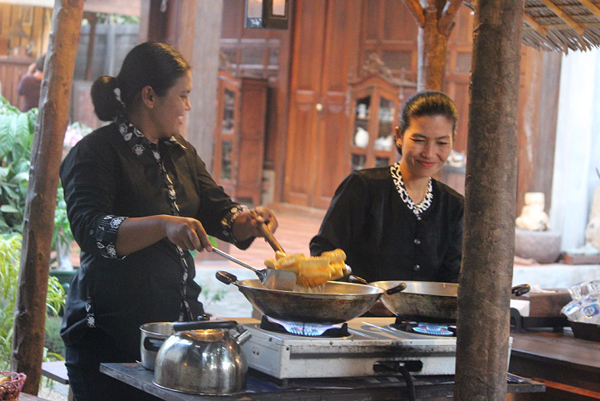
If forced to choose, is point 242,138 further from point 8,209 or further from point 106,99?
point 106,99

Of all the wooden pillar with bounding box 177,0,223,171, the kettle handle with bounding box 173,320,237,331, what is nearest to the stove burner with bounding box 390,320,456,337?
the kettle handle with bounding box 173,320,237,331

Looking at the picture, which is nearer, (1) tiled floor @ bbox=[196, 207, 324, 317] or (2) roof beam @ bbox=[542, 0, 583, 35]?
(2) roof beam @ bbox=[542, 0, 583, 35]

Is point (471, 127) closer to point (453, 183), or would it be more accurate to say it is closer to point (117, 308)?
point (117, 308)

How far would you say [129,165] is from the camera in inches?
97.3

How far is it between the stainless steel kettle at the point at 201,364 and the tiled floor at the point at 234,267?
4.88 meters

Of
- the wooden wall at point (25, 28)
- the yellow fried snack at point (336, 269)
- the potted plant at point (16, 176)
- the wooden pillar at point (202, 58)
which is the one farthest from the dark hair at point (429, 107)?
the wooden wall at point (25, 28)

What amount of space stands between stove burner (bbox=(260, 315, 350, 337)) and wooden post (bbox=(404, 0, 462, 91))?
231 cm

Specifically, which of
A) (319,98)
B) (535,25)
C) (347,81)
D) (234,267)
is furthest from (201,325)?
(319,98)

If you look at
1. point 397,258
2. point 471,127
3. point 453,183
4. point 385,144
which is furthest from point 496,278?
point 385,144

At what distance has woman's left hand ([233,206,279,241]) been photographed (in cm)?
253

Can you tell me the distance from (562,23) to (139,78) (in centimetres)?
229

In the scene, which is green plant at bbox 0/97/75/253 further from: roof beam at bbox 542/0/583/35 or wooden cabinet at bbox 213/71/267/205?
wooden cabinet at bbox 213/71/267/205

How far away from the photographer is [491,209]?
6.79 ft

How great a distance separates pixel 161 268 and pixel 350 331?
1.94 feet
